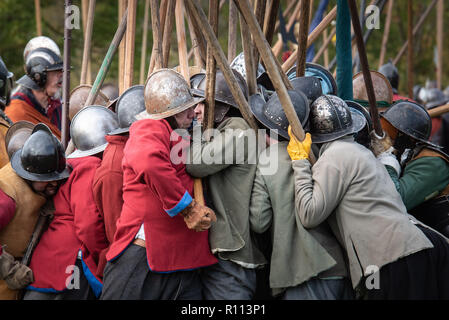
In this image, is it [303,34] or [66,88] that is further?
[66,88]

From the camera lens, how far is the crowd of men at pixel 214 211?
3.39 metres

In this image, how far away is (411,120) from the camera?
177 inches

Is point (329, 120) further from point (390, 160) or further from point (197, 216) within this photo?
point (197, 216)

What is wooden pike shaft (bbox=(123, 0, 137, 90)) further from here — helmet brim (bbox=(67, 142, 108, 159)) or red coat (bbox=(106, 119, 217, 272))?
red coat (bbox=(106, 119, 217, 272))

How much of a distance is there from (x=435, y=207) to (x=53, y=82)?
14.0 feet

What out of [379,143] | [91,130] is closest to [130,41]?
[91,130]

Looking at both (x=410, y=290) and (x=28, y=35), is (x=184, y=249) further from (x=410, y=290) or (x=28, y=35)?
(x=28, y=35)

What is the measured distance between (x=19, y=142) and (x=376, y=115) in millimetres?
2881

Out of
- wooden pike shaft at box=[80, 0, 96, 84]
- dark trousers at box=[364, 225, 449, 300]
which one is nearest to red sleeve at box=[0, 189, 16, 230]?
wooden pike shaft at box=[80, 0, 96, 84]

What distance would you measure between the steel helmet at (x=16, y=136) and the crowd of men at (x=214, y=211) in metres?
0.43

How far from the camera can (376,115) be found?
4.30 metres

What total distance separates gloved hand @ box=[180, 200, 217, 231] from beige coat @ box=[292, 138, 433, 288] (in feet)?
2.01
